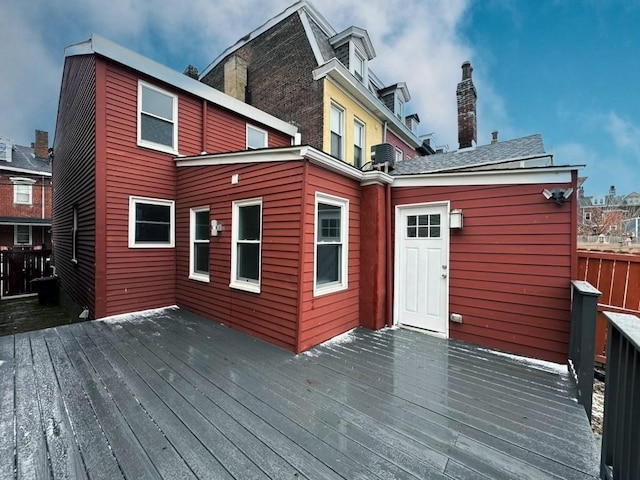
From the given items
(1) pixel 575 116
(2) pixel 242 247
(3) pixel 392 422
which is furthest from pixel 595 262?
(1) pixel 575 116

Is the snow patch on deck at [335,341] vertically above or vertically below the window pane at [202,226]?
below

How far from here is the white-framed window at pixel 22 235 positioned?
46.6ft

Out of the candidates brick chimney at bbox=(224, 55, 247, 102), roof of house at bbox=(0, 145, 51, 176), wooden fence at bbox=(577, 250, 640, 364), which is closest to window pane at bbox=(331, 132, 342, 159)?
brick chimney at bbox=(224, 55, 247, 102)

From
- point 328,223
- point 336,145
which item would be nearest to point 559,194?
point 328,223

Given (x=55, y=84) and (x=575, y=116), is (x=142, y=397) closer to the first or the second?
(x=55, y=84)

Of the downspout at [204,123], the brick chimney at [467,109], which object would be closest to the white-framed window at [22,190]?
the downspout at [204,123]

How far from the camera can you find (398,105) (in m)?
11.7

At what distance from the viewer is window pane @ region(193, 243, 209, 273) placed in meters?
5.65

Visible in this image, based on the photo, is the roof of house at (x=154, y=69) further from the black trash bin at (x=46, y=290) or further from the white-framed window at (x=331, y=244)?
A: the black trash bin at (x=46, y=290)

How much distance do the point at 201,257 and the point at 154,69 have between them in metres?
4.10

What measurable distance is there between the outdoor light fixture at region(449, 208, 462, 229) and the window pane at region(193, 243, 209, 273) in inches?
184

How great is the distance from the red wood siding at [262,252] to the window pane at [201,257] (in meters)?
0.23

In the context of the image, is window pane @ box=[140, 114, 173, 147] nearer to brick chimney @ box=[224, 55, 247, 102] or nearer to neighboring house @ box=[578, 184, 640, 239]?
brick chimney @ box=[224, 55, 247, 102]

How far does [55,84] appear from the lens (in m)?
10.9
